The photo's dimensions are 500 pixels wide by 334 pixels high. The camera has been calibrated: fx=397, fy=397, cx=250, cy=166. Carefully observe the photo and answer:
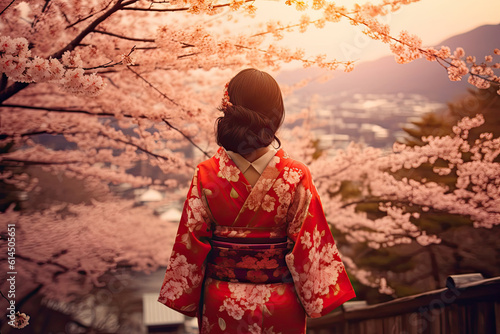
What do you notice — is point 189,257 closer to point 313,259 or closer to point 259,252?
point 259,252

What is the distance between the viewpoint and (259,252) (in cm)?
191

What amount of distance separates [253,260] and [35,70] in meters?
1.48

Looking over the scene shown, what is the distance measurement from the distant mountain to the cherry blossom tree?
330 mm

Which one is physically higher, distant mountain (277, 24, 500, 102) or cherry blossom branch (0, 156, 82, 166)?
distant mountain (277, 24, 500, 102)

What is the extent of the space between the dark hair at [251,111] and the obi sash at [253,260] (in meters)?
0.47

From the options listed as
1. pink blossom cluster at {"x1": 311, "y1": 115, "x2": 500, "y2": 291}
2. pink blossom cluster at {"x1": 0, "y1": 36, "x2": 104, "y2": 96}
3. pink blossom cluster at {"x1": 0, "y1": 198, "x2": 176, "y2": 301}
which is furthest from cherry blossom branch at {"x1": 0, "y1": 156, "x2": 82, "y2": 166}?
pink blossom cluster at {"x1": 311, "y1": 115, "x2": 500, "y2": 291}

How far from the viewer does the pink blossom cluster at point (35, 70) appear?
2045mm

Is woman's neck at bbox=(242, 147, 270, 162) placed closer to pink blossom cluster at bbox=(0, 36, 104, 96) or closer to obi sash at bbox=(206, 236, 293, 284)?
obi sash at bbox=(206, 236, 293, 284)

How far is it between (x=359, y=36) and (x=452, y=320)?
95.2 inches

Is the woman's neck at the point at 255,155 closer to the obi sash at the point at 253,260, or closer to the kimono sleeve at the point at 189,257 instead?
the kimono sleeve at the point at 189,257

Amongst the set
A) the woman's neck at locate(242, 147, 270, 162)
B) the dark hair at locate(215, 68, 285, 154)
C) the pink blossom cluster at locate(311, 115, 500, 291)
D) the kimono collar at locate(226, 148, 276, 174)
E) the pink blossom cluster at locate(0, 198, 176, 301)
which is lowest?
the pink blossom cluster at locate(0, 198, 176, 301)

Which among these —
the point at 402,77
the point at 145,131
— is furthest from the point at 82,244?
the point at 402,77

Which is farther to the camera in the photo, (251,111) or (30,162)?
(30,162)

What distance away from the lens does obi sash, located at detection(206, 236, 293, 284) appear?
191cm
